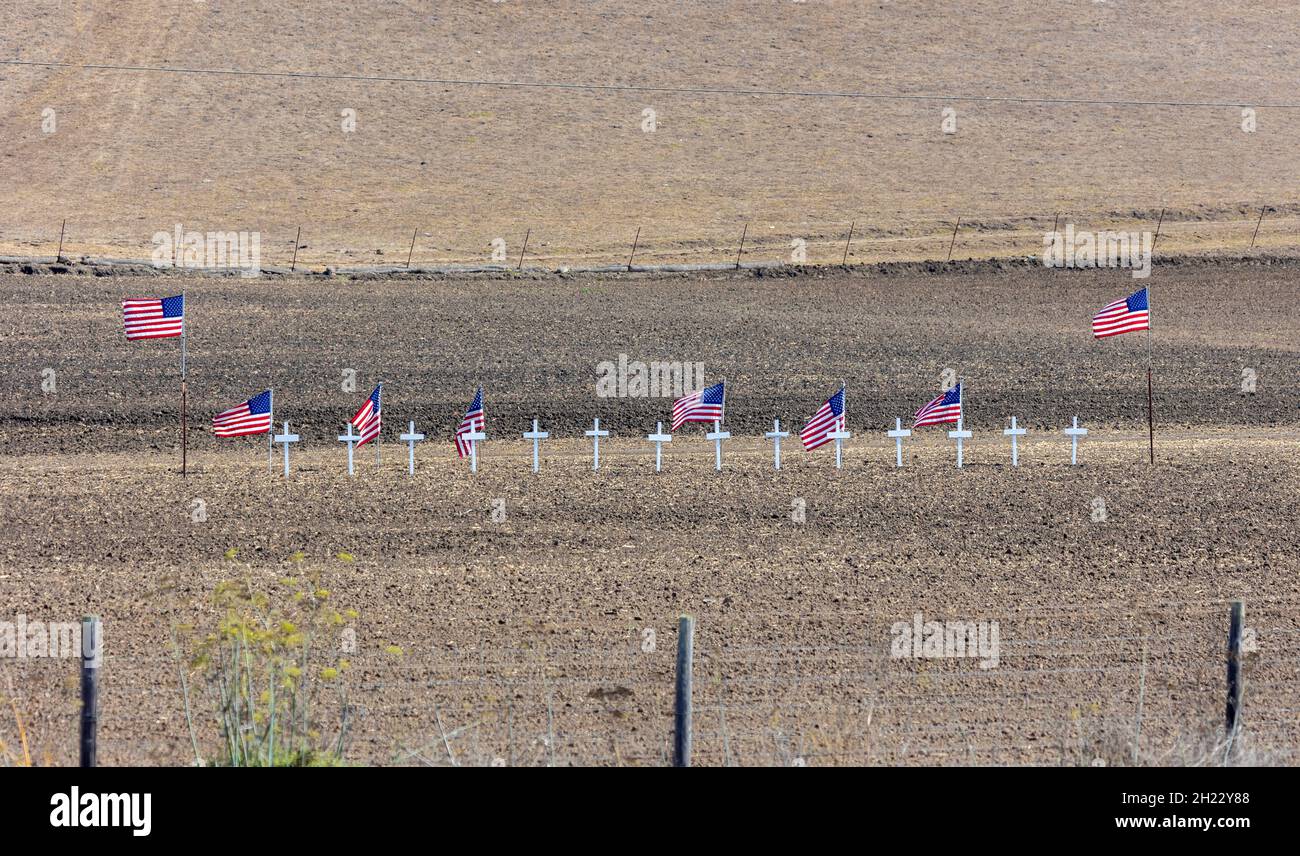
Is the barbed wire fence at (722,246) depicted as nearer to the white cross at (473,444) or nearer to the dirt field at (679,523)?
the dirt field at (679,523)

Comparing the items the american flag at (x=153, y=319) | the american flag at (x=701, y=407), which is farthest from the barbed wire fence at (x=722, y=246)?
the american flag at (x=701, y=407)

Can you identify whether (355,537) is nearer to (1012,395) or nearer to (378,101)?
(1012,395)

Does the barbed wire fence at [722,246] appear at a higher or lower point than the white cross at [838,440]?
higher

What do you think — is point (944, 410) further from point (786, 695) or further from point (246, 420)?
point (786, 695)

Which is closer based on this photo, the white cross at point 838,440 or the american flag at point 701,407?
the american flag at point 701,407

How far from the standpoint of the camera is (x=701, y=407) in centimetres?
1858

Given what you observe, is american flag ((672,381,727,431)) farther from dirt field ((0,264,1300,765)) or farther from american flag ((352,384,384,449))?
american flag ((352,384,384,449))

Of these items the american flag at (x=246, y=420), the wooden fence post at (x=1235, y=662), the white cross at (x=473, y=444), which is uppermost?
the american flag at (x=246, y=420)

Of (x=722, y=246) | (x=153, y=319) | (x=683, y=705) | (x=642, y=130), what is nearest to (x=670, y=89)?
(x=642, y=130)

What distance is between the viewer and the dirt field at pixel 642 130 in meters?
39.2

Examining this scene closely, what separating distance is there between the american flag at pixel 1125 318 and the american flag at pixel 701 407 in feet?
17.2

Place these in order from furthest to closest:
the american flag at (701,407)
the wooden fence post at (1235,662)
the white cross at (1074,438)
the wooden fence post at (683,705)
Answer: the white cross at (1074,438), the american flag at (701,407), the wooden fence post at (1235,662), the wooden fence post at (683,705)

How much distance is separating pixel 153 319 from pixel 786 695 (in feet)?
36.8

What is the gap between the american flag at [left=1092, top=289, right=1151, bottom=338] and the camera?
1872 cm
